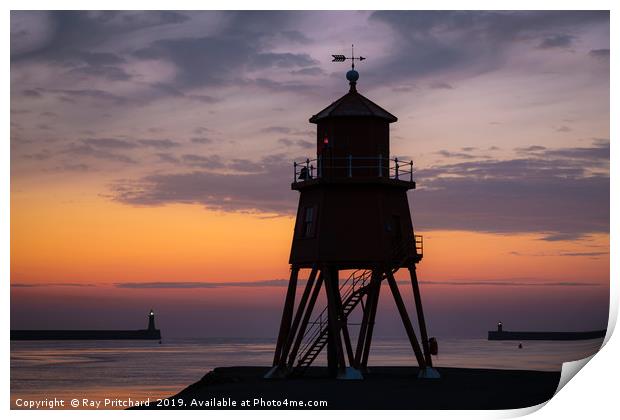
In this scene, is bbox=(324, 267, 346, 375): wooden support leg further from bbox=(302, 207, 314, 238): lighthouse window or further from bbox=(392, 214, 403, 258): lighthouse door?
bbox=(392, 214, 403, 258): lighthouse door

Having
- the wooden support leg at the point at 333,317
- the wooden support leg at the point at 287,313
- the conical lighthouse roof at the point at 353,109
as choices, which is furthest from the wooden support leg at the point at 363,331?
the conical lighthouse roof at the point at 353,109

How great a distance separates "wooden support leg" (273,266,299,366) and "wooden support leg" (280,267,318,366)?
0.86 feet

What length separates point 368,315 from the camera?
154 feet

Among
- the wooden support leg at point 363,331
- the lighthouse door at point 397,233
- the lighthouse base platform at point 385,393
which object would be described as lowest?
the lighthouse base platform at point 385,393

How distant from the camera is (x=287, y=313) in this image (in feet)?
159

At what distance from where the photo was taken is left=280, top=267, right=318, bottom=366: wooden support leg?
1861 inches

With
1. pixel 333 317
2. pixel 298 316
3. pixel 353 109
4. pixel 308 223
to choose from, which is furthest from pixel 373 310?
pixel 353 109

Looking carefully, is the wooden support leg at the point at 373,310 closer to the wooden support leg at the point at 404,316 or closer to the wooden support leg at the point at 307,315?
the wooden support leg at the point at 404,316

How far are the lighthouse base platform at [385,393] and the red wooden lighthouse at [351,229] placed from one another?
1.70 meters

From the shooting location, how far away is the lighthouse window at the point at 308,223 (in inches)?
1858

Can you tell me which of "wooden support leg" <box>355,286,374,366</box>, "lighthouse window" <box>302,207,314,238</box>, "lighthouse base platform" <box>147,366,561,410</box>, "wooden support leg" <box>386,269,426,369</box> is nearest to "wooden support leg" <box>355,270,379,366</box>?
"wooden support leg" <box>355,286,374,366</box>

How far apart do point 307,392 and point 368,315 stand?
678 cm
